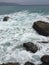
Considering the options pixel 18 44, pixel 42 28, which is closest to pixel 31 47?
pixel 18 44

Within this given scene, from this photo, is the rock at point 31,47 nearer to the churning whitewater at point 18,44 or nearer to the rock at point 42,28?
the churning whitewater at point 18,44

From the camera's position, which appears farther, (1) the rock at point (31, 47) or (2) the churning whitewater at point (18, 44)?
(1) the rock at point (31, 47)

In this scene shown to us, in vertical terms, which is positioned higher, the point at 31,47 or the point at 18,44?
the point at 31,47

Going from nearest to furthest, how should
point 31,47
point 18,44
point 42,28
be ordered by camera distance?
point 31,47
point 18,44
point 42,28

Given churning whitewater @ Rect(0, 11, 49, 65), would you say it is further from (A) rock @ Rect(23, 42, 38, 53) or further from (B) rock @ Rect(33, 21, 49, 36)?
(B) rock @ Rect(33, 21, 49, 36)

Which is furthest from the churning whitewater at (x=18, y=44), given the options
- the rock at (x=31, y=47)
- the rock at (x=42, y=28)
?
the rock at (x=42, y=28)

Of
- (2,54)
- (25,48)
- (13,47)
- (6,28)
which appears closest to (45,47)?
(25,48)

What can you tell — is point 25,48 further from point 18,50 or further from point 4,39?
point 4,39

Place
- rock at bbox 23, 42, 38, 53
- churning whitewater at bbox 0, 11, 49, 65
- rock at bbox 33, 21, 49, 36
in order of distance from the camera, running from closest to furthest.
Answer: churning whitewater at bbox 0, 11, 49, 65 → rock at bbox 23, 42, 38, 53 → rock at bbox 33, 21, 49, 36

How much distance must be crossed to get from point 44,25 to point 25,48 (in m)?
4.63

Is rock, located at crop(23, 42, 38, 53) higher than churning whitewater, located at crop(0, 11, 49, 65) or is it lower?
higher

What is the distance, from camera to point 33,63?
1242 cm

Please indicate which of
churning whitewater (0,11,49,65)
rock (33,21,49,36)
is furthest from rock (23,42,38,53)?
rock (33,21,49,36)

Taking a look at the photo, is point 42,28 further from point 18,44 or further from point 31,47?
point 31,47
